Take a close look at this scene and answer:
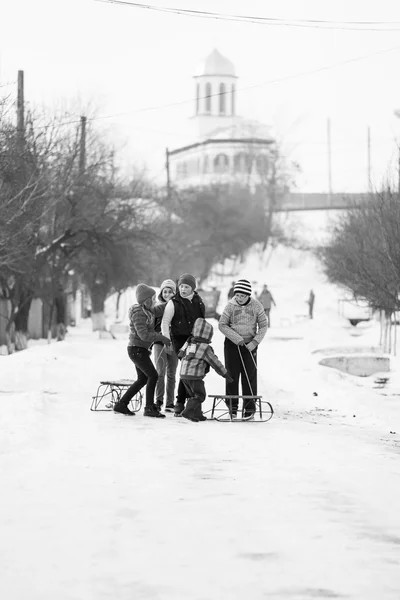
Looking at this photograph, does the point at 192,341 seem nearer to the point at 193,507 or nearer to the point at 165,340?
the point at 165,340

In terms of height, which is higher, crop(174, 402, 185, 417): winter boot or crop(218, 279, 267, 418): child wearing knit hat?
crop(218, 279, 267, 418): child wearing knit hat

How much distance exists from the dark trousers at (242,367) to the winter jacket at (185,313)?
0.46 meters

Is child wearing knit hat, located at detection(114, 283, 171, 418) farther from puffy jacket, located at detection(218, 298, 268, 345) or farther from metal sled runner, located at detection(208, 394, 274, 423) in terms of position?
puffy jacket, located at detection(218, 298, 268, 345)

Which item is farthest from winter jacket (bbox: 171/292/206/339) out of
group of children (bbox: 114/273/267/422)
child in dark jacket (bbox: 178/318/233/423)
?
child in dark jacket (bbox: 178/318/233/423)

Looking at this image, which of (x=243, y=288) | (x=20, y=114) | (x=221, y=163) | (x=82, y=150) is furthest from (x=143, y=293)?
(x=221, y=163)

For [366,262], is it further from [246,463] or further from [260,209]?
[260,209]

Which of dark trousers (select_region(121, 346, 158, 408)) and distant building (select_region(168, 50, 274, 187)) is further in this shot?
distant building (select_region(168, 50, 274, 187))

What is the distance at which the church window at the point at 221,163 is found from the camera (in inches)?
4736

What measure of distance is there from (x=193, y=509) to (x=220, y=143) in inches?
4590

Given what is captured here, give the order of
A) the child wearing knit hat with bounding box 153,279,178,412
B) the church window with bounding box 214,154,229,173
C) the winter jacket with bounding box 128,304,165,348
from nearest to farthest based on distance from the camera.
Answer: the winter jacket with bounding box 128,304,165,348 < the child wearing knit hat with bounding box 153,279,178,412 < the church window with bounding box 214,154,229,173

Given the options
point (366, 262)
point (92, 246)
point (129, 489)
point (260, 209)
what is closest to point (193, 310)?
point (129, 489)

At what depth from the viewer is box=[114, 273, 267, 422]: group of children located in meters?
15.4

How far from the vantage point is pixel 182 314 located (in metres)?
15.6

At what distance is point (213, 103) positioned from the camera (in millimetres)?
140375
